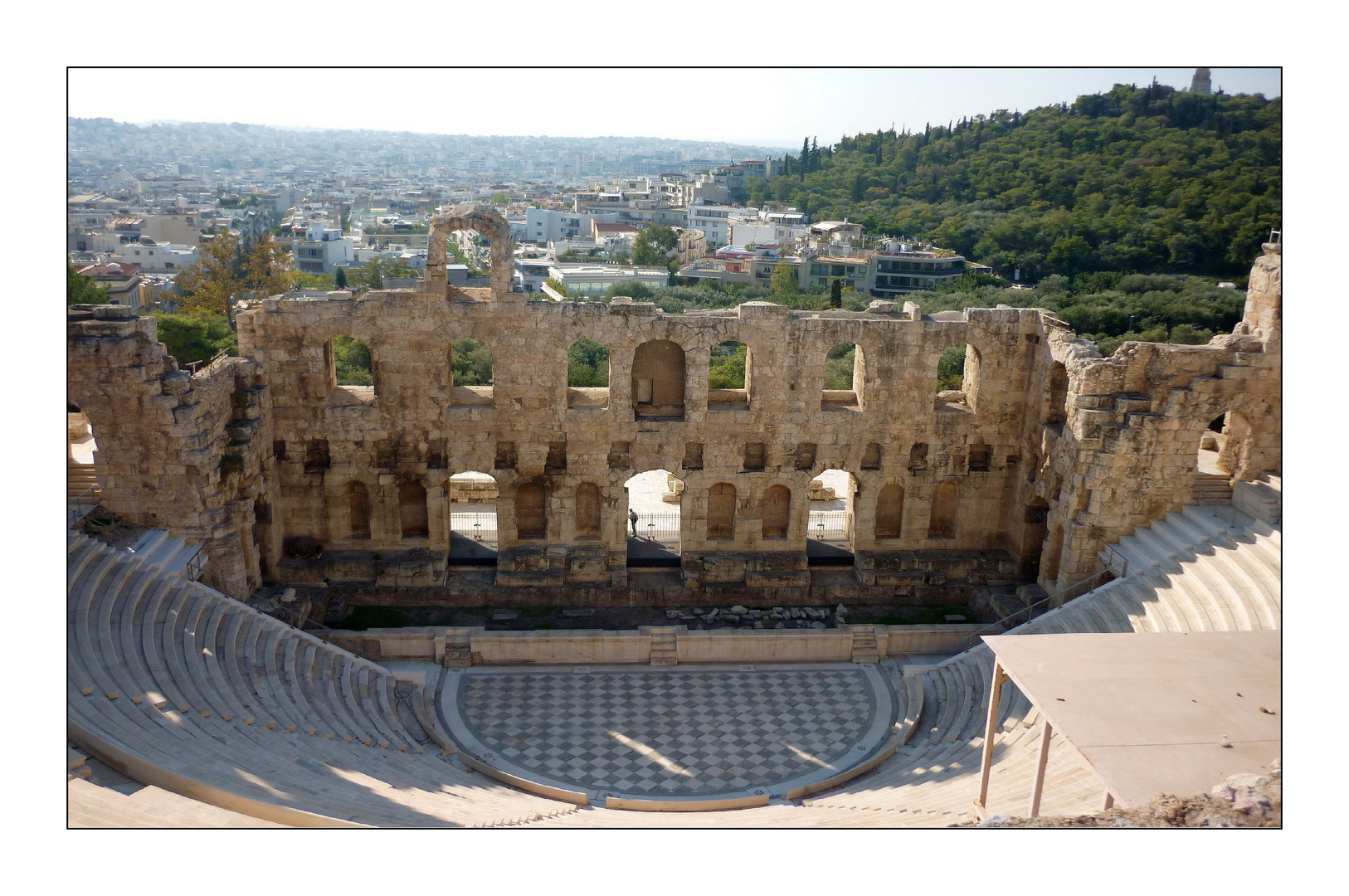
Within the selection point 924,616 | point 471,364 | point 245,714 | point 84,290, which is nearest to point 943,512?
point 924,616

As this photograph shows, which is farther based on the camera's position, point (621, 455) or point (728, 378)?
point (728, 378)

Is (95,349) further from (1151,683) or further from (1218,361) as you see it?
(1218,361)

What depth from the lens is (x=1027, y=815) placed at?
14180mm

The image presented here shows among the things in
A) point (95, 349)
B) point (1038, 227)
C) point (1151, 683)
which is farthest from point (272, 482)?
point (1038, 227)

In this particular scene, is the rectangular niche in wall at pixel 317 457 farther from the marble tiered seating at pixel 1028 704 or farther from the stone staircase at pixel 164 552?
the marble tiered seating at pixel 1028 704

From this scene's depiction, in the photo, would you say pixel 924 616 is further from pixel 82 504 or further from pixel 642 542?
pixel 82 504

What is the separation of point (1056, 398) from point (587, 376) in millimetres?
22826

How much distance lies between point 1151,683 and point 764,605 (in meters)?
12.7

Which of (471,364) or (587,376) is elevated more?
(471,364)

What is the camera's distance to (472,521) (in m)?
28.1

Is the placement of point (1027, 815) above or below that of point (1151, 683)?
below

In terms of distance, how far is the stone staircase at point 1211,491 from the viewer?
2245cm

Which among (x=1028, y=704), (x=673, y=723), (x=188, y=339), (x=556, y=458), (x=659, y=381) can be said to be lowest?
(x=673, y=723)

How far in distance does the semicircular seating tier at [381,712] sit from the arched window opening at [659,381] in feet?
28.5
